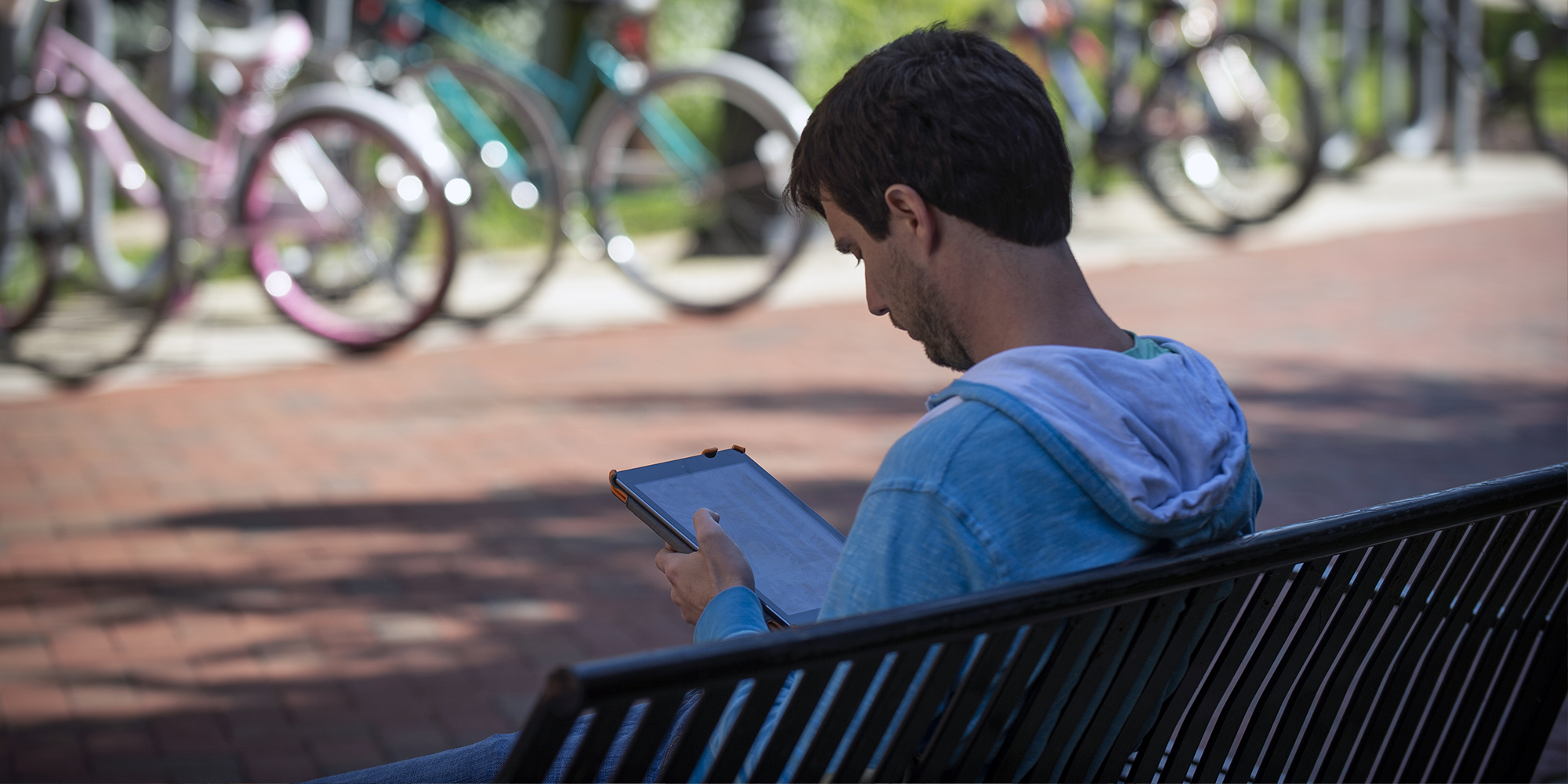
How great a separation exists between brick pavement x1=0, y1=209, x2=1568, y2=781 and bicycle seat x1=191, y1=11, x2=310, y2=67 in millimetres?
1329

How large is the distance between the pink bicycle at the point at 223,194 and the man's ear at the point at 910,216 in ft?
15.9

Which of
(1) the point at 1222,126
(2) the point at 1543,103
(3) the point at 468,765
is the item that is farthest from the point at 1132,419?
(2) the point at 1543,103

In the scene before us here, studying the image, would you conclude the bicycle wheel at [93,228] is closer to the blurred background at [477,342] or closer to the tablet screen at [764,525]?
the blurred background at [477,342]

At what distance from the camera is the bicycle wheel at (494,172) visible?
6980mm

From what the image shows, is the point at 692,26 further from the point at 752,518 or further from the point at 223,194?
the point at 752,518

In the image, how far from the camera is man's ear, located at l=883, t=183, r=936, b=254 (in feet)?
4.89

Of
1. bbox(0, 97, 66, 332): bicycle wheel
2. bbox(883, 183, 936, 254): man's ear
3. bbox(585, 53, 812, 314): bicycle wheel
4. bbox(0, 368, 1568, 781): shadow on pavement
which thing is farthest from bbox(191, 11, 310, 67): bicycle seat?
bbox(883, 183, 936, 254): man's ear

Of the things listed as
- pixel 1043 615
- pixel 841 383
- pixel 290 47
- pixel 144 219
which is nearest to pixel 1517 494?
pixel 1043 615

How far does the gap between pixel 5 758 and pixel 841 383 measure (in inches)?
151

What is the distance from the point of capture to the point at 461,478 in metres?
4.96

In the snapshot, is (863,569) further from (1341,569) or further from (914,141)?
(1341,569)

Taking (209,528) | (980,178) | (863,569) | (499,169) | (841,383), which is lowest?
(841,383)

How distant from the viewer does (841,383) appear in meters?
6.32

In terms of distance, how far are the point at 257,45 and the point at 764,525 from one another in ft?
17.3
